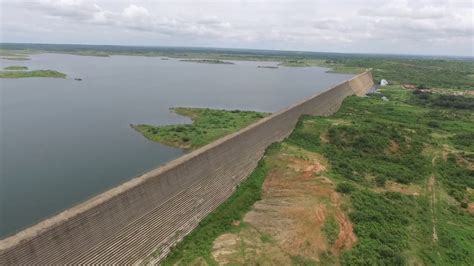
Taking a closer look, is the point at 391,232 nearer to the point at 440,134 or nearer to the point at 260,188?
the point at 260,188

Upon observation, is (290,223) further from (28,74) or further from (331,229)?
(28,74)

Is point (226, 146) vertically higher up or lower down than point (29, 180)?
higher up

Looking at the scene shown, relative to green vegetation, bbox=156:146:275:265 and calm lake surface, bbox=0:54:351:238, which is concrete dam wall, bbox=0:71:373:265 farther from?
calm lake surface, bbox=0:54:351:238

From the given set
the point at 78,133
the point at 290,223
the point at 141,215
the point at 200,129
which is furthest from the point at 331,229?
the point at 78,133

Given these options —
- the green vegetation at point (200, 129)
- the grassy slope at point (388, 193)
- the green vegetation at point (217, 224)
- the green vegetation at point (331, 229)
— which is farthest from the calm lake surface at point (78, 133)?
the green vegetation at point (331, 229)

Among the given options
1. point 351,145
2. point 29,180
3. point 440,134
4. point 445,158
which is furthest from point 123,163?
point 440,134
